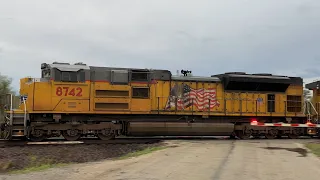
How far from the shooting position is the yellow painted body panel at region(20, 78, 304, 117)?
15.6 meters

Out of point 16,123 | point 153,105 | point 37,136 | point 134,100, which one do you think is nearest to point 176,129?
point 153,105

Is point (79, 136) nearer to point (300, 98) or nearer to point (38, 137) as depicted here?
point (38, 137)

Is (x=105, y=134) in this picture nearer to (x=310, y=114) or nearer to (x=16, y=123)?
(x=16, y=123)

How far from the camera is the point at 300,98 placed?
1997 centimetres

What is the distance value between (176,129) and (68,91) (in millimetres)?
5565

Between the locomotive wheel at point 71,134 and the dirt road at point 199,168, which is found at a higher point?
the locomotive wheel at point 71,134

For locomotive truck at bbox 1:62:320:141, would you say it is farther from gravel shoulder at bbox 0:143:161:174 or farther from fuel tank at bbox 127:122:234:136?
gravel shoulder at bbox 0:143:161:174

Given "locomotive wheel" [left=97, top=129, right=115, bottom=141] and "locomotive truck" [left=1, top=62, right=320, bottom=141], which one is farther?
"locomotive wheel" [left=97, top=129, right=115, bottom=141]

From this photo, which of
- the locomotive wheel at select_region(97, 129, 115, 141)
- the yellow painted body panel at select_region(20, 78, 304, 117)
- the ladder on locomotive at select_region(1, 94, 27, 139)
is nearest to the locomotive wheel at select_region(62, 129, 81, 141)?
the yellow painted body panel at select_region(20, 78, 304, 117)

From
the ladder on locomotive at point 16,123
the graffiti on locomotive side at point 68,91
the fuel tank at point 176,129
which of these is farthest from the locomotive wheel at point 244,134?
the ladder on locomotive at point 16,123

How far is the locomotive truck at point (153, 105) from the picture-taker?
15531 mm

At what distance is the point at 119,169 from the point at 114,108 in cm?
831

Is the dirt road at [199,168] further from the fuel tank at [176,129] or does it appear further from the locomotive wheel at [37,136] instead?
the locomotive wheel at [37,136]

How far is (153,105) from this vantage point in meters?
17.3
